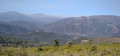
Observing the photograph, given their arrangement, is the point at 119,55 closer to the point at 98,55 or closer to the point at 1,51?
the point at 98,55

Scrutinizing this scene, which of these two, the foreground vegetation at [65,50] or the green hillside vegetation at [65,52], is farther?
the foreground vegetation at [65,50]

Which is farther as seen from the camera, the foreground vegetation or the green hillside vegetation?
the foreground vegetation

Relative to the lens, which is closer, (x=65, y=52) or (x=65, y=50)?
(x=65, y=52)

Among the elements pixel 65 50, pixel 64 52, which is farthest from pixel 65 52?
pixel 65 50

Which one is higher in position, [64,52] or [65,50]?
[64,52]

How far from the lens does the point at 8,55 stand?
23734 millimetres

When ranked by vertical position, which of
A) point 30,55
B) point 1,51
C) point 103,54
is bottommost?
point 103,54

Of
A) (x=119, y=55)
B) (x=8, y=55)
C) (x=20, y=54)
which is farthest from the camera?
(x=119, y=55)

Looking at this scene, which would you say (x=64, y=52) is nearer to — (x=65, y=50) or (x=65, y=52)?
(x=65, y=52)

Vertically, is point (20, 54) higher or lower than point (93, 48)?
higher

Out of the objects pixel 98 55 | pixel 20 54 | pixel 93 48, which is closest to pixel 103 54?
pixel 98 55

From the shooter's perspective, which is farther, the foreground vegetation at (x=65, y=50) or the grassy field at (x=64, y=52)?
the foreground vegetation at (x=65, y=50)

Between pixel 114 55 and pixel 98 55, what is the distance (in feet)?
12.7

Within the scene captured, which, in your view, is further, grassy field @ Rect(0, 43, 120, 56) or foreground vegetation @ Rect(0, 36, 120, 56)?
foreground vegetation @ Rect(0, 36, 120, 56)
